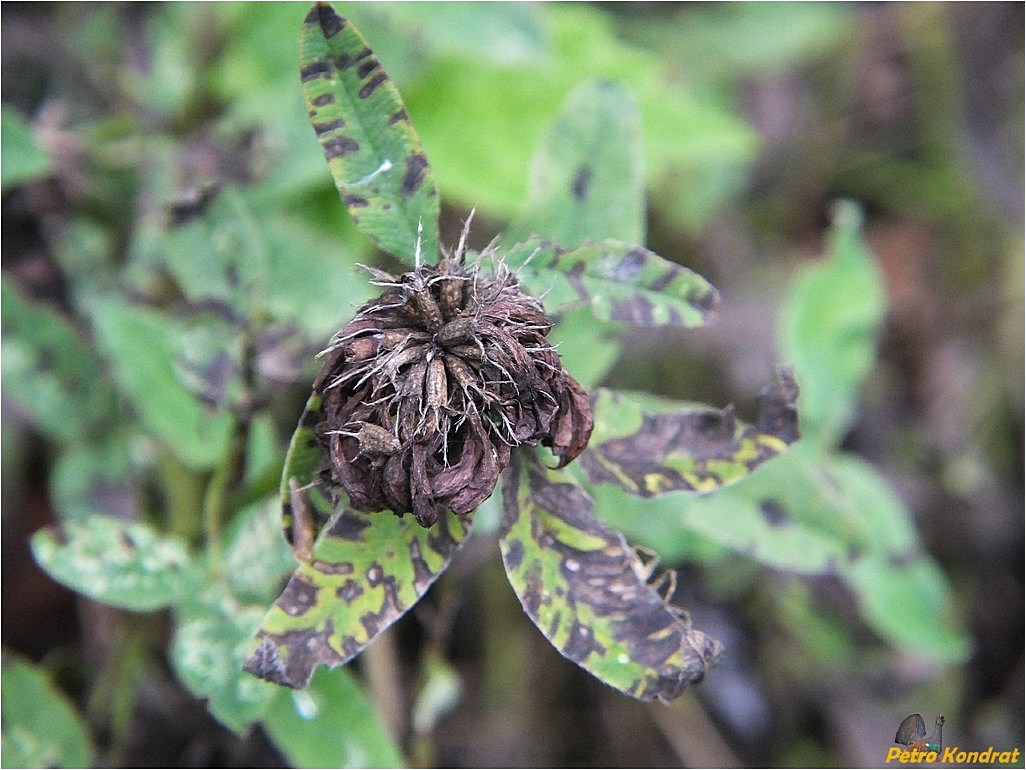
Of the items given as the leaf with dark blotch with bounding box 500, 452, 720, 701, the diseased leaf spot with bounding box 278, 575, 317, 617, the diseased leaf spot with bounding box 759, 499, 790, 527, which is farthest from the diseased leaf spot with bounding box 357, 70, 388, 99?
the diseased leaf spot with bounding box 759, 499, 790, 527

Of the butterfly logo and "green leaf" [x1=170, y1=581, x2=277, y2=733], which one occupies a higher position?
"green leaf" [x1=170, y1=581, x2=277, y2=733]

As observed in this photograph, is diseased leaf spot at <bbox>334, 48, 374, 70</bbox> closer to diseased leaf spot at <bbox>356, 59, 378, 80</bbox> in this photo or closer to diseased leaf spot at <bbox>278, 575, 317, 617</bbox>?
diseased leaf spot at <bbox>356, 59, 378, 80</bbox>

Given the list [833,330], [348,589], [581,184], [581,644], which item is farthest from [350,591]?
[833,330]

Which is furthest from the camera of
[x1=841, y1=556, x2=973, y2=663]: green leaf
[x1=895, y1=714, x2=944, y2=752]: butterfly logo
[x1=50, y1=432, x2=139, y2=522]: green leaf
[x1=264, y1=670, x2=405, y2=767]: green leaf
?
[x1=841, y1=556, x2=973, y2=663]: green leaf

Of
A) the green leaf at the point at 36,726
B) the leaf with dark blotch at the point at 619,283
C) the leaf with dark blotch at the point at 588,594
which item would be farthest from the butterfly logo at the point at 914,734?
the green leaf at the point at 36,726

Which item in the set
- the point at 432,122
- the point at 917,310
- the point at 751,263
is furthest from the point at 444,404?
the point at 917,310

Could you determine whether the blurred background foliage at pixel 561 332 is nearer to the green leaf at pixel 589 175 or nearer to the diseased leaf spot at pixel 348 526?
the green leaf at pixel 589 175
